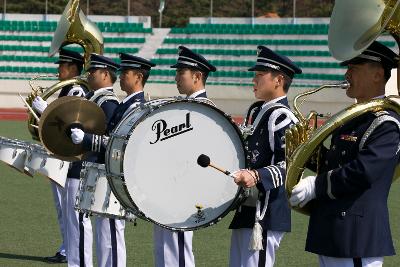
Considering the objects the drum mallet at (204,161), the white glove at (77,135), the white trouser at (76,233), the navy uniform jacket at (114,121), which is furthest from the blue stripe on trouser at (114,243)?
the drum mallet at (204,161)

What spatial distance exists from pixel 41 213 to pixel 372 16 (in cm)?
666

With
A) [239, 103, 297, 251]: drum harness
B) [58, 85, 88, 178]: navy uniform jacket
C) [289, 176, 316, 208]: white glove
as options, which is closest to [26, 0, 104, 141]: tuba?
[58, 85, 88, 178]: navy uniform jacket

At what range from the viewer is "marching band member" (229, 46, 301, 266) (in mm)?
5074

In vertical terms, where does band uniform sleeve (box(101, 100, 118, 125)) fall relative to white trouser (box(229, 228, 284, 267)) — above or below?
above

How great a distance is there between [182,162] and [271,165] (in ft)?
1.57

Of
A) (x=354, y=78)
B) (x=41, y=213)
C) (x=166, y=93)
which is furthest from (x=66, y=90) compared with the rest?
(x=166, y=93)

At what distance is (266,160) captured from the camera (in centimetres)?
513

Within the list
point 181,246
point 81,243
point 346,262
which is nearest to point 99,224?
point 81,243

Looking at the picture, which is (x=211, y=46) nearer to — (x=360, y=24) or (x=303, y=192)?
(x=303, y=192)

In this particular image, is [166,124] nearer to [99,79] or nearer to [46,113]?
[46,113]

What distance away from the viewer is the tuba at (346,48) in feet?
12.6

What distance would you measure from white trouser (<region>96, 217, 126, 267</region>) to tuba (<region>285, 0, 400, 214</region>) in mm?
2584

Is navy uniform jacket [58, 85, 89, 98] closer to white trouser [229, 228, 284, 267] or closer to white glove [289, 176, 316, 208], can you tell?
white trouser [229, 228, 284, 267]

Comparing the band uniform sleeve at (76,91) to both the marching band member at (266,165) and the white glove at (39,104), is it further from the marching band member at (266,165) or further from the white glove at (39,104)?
the marching band member at (266,165)
